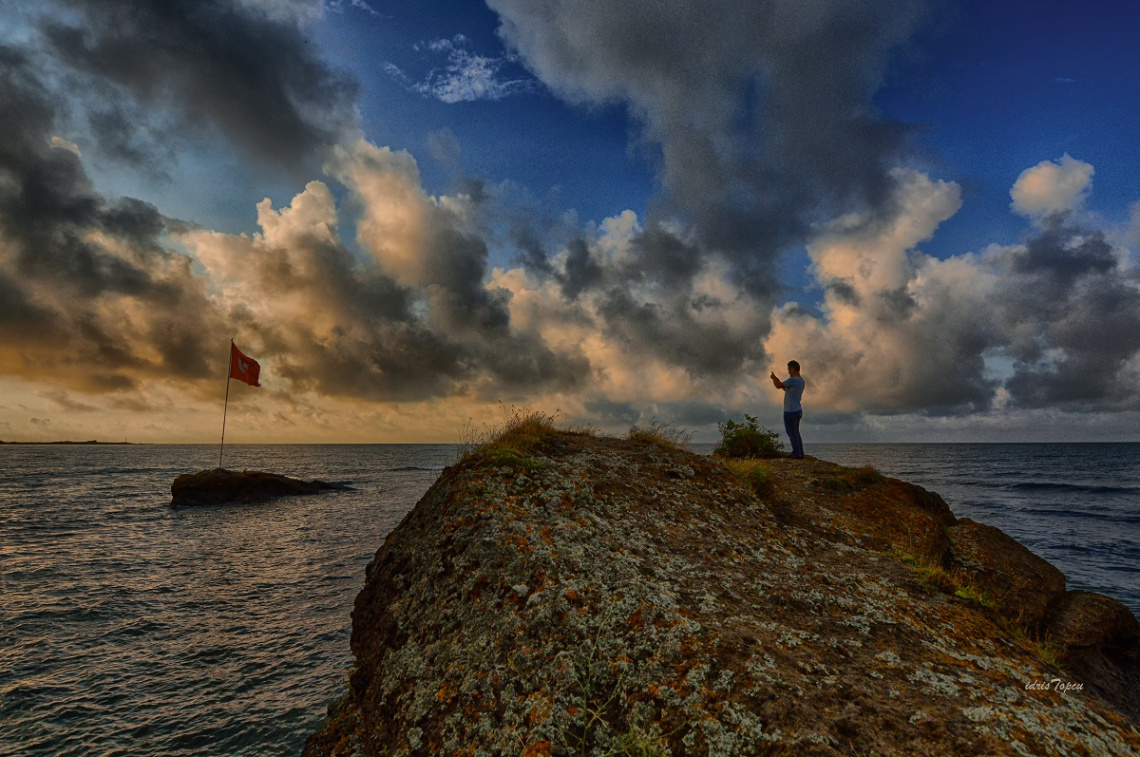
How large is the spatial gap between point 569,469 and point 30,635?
14.6m

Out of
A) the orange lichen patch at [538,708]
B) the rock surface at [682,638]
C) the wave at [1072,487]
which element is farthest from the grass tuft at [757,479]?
the wave at [1072,487]

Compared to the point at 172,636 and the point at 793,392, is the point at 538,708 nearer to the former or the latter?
the point at 172,636

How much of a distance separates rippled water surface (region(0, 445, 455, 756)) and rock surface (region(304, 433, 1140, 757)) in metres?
4.15

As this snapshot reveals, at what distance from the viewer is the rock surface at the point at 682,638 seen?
3582mm

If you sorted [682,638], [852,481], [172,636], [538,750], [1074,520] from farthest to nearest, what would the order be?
[1074,520] → [172,636] → [852,481] → [682,638] → [538,750]

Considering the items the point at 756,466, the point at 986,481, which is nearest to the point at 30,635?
the point at 756,466

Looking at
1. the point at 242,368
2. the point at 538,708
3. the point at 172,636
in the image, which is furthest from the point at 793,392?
the point at 242,368

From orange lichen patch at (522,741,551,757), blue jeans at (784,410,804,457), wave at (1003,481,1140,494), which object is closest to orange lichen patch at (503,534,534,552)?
orange lichen patch at (522,741,551,757)

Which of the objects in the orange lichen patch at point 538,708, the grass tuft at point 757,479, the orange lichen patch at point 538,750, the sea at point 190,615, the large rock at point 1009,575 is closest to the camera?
the orange lichen patch at point 538,750

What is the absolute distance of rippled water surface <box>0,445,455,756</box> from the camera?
8.36 metres

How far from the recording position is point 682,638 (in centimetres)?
436

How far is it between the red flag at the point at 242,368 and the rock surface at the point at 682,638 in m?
37.2

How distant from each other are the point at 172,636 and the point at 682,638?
1370 centimetres

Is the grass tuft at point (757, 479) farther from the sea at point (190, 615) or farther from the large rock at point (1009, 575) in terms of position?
the sea at point (190, 615)
